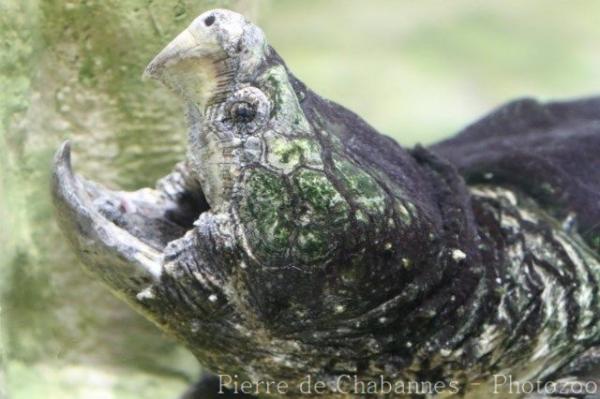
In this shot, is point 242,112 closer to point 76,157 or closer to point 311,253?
point 311,253

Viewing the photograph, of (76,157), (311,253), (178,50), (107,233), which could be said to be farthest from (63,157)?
(311,253)

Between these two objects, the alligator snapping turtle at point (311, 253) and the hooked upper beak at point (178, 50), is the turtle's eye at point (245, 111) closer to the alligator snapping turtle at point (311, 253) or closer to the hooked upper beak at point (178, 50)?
the alligator snapping turtle at point (311, 253)

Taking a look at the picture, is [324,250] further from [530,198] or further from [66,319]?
[66,319]

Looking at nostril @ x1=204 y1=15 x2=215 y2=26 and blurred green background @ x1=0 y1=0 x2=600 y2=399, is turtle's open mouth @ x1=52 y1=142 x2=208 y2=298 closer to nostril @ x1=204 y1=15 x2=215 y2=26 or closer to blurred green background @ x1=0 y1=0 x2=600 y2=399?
blurred green background @ x1=0 y1=0 x2=600 y2=399

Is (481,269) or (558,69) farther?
(558,69)

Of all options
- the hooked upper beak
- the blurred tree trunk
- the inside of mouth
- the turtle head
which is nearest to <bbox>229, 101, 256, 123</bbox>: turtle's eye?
the turtle head

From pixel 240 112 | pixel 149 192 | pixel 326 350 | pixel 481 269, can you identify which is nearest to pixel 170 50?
pixel 240 112
